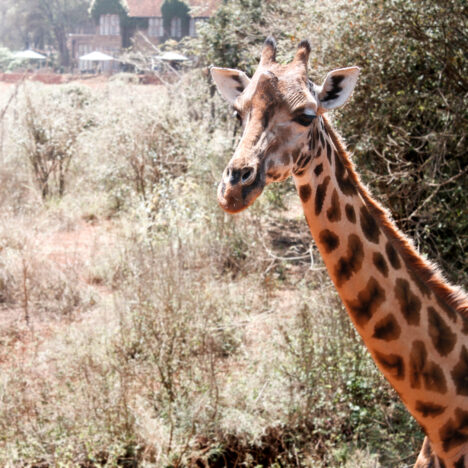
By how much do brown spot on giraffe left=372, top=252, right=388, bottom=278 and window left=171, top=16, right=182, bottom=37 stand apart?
3632 cm

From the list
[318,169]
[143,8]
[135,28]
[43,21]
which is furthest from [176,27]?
[318,169]

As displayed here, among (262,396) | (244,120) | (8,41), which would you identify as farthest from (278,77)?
(8,41)

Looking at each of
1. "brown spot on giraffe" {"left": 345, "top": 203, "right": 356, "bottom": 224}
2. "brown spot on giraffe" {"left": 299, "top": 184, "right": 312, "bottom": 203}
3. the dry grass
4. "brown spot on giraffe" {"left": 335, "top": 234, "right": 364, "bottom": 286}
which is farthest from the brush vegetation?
"brown spot on giraffe" {"left": 299, "top": 184, "right": 312, "bottom": 203}

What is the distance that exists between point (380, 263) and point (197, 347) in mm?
3216

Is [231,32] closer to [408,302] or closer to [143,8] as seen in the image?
[408,302]

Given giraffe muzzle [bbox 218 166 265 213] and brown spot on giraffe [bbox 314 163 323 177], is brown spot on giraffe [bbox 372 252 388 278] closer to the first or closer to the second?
brown spot on giraffe [bbox 314 163 323 177]

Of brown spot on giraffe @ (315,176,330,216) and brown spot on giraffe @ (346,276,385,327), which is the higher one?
brown spot on giraffe @ (315,176,330,216)

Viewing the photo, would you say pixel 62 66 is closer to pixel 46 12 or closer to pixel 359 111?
pixel 46 12

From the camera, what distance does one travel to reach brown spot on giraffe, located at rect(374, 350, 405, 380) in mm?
2443

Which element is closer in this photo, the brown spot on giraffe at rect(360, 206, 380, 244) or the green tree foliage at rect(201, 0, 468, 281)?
the brown spot on giraffe at rect(360, 206, 380, 244)

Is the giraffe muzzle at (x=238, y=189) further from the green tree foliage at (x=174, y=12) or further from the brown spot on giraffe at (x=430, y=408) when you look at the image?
the green tree foliage at (x=174, y=12)

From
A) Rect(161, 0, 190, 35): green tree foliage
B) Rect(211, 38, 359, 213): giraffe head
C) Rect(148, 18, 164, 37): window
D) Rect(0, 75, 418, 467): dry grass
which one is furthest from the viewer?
Rect(148, 18, 164, 37): window

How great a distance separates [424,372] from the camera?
2.44 meters

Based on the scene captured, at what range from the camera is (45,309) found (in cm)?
675
